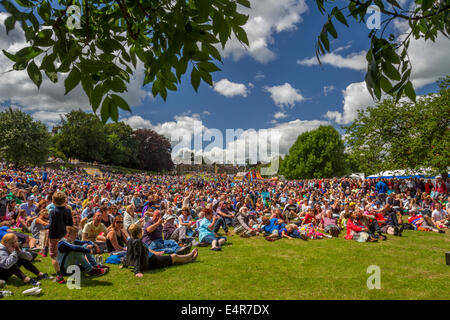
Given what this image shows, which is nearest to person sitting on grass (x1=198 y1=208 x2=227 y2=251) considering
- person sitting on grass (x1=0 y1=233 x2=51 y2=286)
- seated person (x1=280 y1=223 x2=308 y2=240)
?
seated person (x1=280 y1=223 x2=308 y2=240)

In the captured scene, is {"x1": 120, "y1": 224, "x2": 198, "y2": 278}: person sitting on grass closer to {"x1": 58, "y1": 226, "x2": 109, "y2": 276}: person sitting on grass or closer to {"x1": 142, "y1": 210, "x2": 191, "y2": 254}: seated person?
{"x1": 58, "y1": 226, "x2": 109, "y2": 276}: person sitting on grass

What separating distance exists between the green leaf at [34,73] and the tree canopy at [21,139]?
1924 inches

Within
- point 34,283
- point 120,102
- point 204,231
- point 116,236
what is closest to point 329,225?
point 204,231

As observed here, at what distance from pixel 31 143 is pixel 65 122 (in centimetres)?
2634

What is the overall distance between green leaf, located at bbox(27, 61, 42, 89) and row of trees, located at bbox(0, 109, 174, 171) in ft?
1.52

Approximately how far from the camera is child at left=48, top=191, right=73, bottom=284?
198 inches

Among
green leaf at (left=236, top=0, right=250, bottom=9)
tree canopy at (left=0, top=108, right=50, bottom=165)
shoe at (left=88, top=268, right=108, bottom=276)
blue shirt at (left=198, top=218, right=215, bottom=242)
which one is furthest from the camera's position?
tree canopy at (left=0, top=108, right=50, bottom=165)

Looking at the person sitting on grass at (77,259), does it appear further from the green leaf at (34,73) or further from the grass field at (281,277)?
the green leaf at (34,73)

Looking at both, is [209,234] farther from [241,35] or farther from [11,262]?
[241,35]

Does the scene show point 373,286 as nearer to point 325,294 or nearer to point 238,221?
point 325,294

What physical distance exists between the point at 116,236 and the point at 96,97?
6942 mm

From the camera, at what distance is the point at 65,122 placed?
65625 mm

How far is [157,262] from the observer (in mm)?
6207

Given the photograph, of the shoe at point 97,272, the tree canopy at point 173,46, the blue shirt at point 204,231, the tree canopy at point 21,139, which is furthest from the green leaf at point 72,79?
the tree canopy at point 21,139
